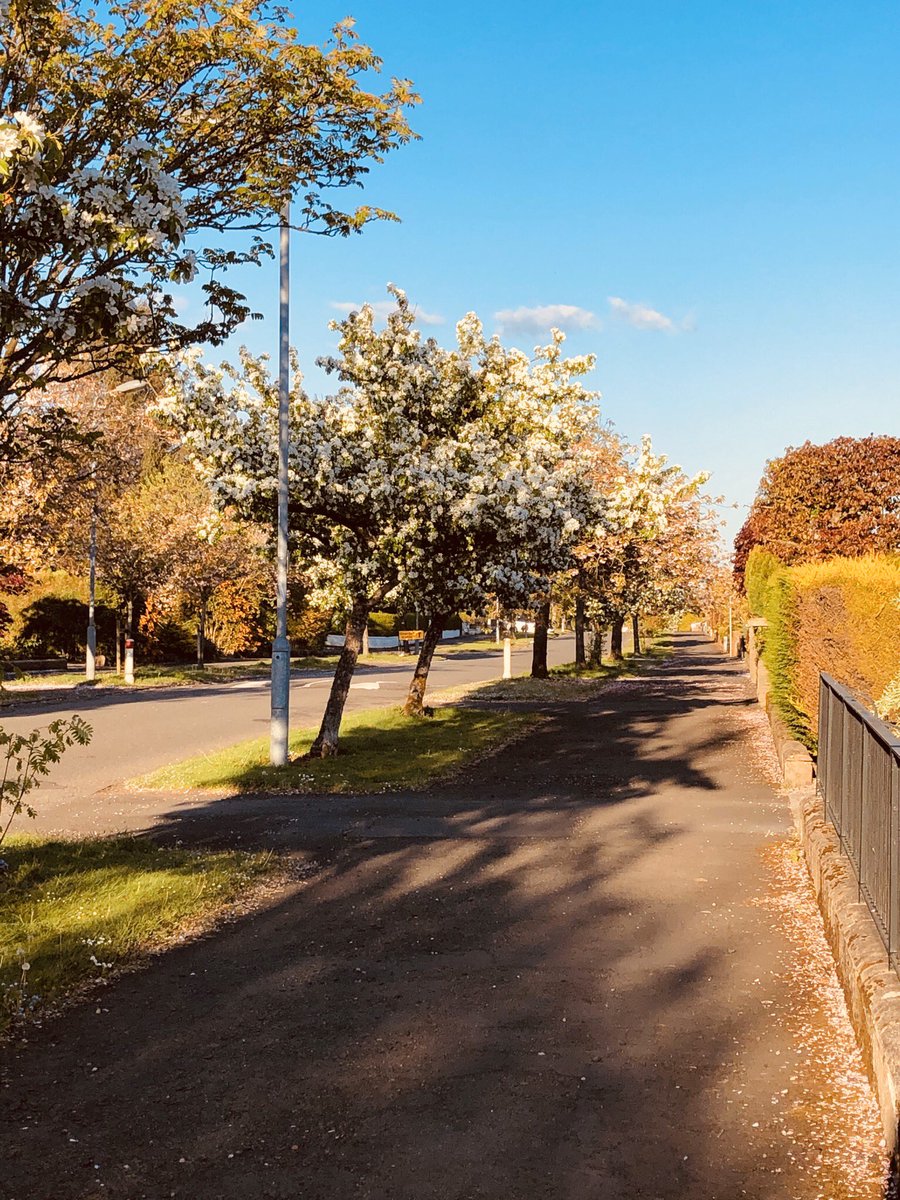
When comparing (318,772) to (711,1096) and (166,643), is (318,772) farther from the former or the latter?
(166,643)

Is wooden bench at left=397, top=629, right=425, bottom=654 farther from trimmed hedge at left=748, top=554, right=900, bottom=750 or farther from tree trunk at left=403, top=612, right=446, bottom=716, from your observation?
trimmed hedge at left=748, top=554, right=900, bottom=750

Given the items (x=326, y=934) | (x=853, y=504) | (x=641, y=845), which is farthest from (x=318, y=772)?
(x=853, y=504)

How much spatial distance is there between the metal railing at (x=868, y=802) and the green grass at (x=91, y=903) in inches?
178

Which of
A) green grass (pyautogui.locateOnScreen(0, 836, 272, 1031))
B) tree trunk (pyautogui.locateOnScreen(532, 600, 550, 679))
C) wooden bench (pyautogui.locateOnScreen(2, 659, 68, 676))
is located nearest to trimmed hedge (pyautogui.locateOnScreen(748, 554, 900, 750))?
green grass (pyautogui.locateOnScreen(0, 836, 272, 1031))

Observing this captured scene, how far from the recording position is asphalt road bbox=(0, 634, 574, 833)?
43.0ft

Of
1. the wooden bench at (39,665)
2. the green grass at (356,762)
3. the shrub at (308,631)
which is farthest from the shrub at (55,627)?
the green grass at (356,762)

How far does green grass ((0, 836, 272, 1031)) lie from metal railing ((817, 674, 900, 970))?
Result: 452 cm

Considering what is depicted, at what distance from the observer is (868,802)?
6.44m

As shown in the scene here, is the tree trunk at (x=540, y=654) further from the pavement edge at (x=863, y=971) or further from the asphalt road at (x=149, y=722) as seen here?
the pavement edge at (x=863, y=971)

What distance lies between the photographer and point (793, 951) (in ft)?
23.2

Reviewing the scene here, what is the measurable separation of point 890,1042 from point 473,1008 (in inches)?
89.5

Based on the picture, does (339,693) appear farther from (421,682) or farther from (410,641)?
(410,641)

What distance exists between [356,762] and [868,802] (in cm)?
974

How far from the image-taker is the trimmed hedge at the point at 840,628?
471 inches
